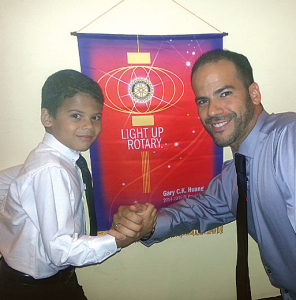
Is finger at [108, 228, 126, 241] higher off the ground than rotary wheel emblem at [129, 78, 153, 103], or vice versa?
rotary wheel emblem at [129, 78, 153, 103]

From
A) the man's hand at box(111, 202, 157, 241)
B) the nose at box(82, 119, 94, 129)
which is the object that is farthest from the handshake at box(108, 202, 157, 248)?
the nose at box(82, 119, 94, 129)

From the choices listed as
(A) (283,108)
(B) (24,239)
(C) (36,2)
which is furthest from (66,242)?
(A) (283,108)

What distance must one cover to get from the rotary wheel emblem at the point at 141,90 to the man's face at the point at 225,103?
327mm

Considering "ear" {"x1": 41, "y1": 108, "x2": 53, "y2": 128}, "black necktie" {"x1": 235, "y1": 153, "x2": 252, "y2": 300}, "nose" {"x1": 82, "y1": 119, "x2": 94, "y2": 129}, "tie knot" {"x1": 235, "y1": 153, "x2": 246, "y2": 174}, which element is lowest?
"black necktie" {"x1": 235, "y1": 153, "x2": 252, "y2": 300}

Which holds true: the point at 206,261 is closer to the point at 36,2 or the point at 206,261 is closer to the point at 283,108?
the point at 283,108

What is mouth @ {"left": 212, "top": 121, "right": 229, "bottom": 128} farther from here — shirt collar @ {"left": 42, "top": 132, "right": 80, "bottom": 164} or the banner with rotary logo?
shirt collar @ {"left": 42, "top": 132, "right": 80, "bottom": 164}

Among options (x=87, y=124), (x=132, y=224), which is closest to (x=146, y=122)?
(x=87, y=124)

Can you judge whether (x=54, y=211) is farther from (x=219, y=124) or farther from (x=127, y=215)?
(x=219, y=124)

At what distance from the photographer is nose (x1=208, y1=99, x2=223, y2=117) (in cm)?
125

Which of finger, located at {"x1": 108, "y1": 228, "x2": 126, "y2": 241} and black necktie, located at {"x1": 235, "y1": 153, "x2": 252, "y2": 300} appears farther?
black necktie, located at {"x1": 235, "y1": 153, "x2": 252, "y2": 300}

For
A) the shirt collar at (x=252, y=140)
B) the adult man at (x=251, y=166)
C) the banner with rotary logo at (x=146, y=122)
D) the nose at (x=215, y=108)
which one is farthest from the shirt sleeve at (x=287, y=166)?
the banner with rotary logo at (x=146, y=122)

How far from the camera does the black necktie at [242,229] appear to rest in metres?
1.22

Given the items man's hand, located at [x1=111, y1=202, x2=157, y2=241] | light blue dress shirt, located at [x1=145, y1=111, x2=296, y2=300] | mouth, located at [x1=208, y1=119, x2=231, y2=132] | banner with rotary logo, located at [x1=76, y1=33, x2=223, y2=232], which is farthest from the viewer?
banner with rotary logo, located at [x1=76, y1=33, x2=223, y2=232]

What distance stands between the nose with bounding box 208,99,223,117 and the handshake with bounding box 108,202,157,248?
0.68 m
